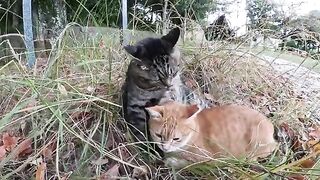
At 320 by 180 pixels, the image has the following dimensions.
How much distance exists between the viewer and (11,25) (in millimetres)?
3061

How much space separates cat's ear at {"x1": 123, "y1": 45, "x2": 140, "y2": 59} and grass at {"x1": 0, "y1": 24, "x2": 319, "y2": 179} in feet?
0.51

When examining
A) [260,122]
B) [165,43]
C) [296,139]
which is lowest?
[296,139]

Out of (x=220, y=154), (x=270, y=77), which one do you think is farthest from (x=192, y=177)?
(x=270, y=77)

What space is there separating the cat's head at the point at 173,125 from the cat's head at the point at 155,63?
0.18 metres

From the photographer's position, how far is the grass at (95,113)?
3.73ft

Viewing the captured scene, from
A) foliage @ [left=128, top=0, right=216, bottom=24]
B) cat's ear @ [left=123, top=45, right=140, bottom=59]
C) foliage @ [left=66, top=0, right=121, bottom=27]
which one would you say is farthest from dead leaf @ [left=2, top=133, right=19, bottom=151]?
foliage @ [left=128, top=0, right=216, bottom=24]

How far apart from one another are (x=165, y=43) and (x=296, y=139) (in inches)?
20.3

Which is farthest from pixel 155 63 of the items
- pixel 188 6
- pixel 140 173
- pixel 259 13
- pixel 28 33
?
pixel 188 6

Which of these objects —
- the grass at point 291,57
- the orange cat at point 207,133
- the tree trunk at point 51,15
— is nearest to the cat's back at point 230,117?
the orange cat at point 207,133

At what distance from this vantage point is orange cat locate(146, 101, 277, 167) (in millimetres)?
1199

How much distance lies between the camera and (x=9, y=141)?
1.24 m

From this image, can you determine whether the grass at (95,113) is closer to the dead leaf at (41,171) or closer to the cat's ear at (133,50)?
the dead leaf at (41,171)

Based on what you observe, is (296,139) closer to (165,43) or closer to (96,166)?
(165,43)

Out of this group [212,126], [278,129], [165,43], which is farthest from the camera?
[278,129]
